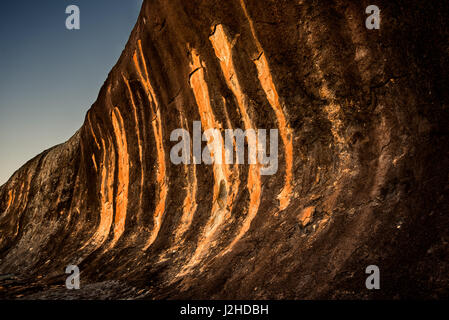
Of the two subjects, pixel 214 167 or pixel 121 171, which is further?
pixel 121 171

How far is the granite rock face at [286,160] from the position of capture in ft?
9.95

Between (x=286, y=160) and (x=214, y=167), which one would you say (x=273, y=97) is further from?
(x=214, y=167)

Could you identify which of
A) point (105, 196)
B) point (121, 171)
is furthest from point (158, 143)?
point (105, 196)

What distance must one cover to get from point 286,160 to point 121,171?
5.99m

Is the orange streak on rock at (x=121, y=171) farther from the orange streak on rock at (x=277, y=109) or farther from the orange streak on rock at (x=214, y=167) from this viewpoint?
the orange streak on rock at (x=277, y=109)

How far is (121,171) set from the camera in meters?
9.16

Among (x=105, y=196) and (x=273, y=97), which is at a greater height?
(x=273, y=97)

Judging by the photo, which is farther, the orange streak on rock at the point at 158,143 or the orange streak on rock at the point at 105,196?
the orange streak on rock at the point at 105,196

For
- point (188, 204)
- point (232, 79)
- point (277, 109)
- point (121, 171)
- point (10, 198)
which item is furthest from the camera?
point (10, 198)

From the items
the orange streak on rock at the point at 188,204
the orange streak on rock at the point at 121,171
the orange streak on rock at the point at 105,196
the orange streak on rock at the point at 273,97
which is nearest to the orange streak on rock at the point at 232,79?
the orange streak on rock at the point at 273,97

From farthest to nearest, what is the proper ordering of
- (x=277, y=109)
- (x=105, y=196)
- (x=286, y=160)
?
(x=105, y=196)
(x=277, y=109)
(x=286, y=160)

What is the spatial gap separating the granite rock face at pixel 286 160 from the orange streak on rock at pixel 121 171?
1.06 feet
